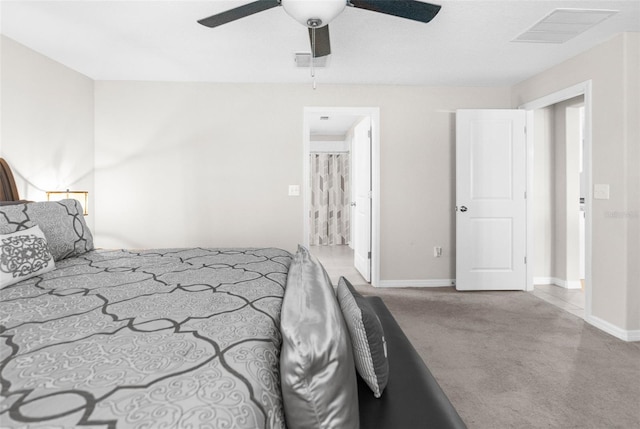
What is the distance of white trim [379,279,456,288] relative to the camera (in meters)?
4.34

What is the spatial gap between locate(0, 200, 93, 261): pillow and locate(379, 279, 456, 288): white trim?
3.10m

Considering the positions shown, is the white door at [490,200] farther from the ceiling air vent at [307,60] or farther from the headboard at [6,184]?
the headboard at [6,184]

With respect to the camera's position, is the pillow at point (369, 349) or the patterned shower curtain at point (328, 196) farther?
the patterned shower curtain at point (328, 196)

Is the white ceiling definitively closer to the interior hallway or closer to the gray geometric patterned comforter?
the gray geometric patterned comforter

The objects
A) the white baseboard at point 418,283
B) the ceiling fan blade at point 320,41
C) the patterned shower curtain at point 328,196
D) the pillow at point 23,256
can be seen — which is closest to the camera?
the pillow at point 23,256

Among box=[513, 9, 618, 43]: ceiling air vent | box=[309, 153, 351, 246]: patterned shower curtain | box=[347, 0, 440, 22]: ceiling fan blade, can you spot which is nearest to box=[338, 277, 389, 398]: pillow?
box=[347, 0, 440, 22]: ceiling fan blade

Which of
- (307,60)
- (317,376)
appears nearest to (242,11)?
(307,60)

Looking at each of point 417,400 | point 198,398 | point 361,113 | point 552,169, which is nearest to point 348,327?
point 417,400

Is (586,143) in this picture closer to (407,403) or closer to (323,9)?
(323,9)

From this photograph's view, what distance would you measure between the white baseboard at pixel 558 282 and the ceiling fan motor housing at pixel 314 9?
413 cm

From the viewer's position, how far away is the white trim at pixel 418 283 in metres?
4.34

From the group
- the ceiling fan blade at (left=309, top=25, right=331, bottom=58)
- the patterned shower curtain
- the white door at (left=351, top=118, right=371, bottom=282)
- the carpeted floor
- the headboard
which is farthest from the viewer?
the patterned shower curtain

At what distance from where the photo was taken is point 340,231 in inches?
305

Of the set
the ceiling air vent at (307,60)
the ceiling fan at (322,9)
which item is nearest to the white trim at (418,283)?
the ceiling air vent at (307,60)
